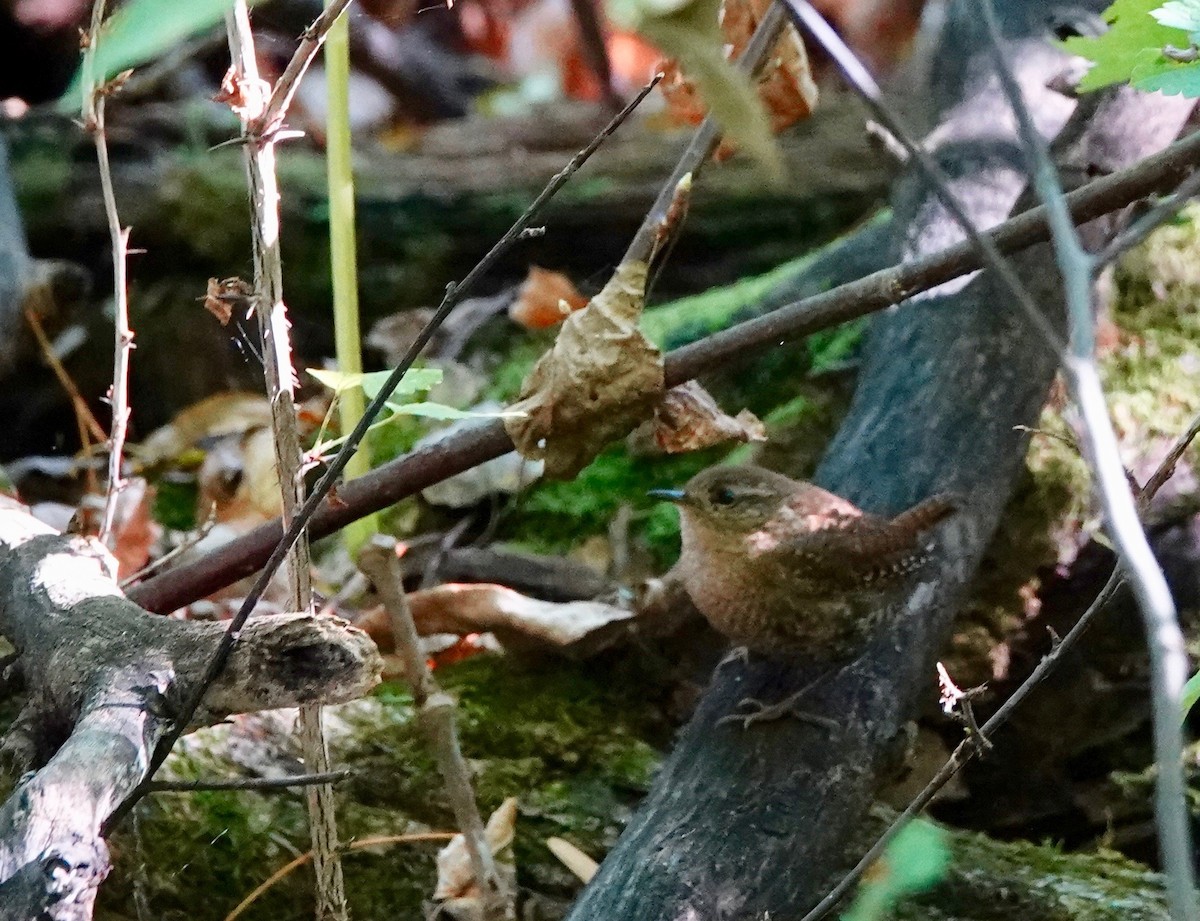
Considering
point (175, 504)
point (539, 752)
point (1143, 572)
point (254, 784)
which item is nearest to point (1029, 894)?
point (539, 752)

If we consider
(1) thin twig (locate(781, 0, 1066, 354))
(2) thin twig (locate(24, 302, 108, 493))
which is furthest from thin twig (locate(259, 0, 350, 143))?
(2) thin twig (locate(24, 302, 108, 493))

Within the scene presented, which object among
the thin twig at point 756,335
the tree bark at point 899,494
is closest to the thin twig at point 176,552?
the thin twig at point 756,335

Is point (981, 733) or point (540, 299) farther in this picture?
point (540, 299)

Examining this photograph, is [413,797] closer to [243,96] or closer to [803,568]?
[803,568]

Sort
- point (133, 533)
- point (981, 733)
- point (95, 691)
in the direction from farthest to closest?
point (133, 533), point (981, 733), point (95, 691)

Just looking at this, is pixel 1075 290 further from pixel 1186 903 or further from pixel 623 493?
pixel 623 493

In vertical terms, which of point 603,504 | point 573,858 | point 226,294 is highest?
point 226,294

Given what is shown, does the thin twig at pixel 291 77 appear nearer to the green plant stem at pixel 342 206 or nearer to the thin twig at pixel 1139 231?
the green plant stem at pixel 342 206
